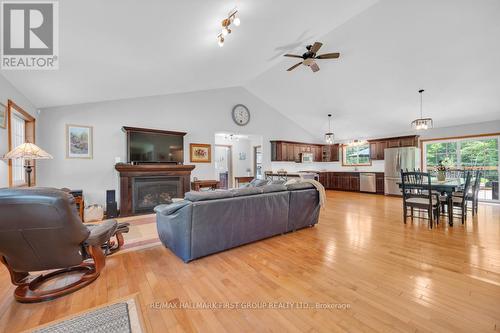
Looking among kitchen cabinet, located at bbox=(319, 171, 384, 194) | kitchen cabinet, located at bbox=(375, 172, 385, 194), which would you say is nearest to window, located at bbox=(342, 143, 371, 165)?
kitchen cabinet, located at bbox=(319, 171, 384, 194)

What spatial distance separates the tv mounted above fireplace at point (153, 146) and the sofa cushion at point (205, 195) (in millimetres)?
3227

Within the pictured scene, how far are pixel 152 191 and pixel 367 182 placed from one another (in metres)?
7.81

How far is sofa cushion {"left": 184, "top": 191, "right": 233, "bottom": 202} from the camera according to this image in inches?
98.2

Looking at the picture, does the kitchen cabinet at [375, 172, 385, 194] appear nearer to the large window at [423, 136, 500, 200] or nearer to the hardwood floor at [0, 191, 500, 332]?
the large window at [423, 136, 500, 200]

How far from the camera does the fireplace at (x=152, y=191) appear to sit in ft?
16.1

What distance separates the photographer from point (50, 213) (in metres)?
1.66

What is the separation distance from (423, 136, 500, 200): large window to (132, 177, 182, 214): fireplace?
7.23 m

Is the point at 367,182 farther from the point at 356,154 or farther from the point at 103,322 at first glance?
the point at 103,322

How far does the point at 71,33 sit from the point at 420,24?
535 cm

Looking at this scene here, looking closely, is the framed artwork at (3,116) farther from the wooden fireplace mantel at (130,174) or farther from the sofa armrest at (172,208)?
the sofa armrest at (172,208)

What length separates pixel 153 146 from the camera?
529 cm

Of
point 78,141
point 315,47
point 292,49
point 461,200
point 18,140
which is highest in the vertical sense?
point 292,49

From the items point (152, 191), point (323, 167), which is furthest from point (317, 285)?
point (323, 167)

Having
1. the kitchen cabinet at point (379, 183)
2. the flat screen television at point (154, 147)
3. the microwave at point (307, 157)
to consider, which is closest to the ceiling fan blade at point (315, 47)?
the flat screen television at point (154, 147)
